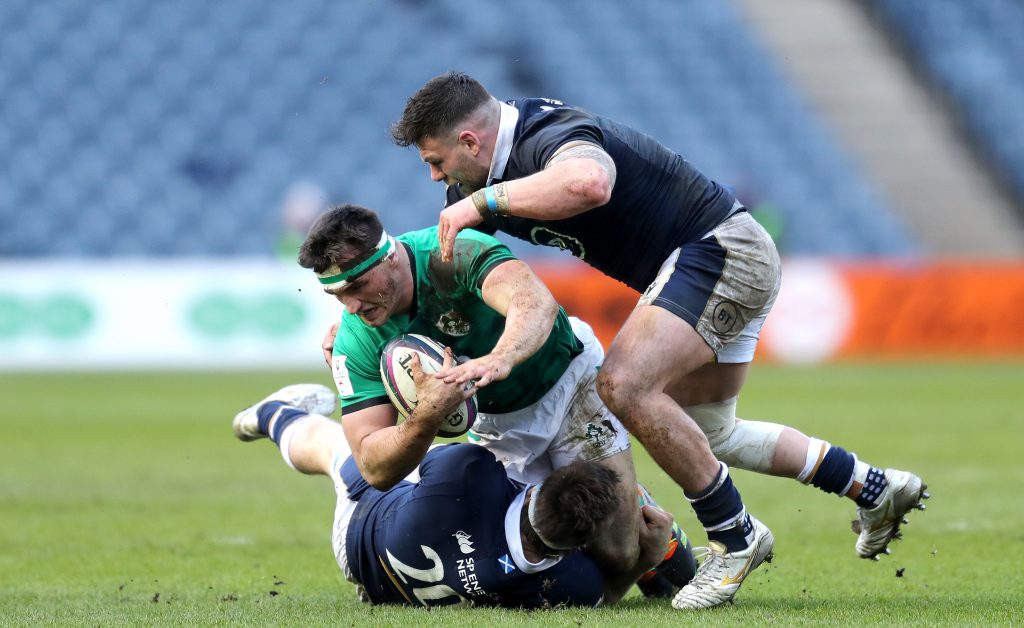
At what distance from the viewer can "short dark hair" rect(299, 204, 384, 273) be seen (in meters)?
5.19

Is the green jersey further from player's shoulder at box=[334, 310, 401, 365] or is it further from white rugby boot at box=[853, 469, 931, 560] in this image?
white rugby boot at box=[853, 469, 931, 560]

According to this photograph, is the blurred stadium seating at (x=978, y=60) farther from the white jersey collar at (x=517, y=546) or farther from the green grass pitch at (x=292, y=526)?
the white jersey collar at (x=517, y=546)

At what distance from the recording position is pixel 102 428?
43.7ft

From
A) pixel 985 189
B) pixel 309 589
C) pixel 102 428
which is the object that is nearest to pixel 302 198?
pixel 102 428

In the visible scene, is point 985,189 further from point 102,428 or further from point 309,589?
point 309,589

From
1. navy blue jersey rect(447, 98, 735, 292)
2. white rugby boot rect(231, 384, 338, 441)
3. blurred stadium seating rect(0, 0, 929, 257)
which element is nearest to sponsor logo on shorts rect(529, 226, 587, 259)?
navy blue jersey rect(447, 98, 735, 292)

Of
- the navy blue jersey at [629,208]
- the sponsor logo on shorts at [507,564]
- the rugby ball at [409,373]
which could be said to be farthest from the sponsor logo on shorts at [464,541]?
the navy blue jersey at [629,208]

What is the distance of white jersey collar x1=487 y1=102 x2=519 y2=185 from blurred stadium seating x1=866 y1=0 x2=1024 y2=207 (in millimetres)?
21949

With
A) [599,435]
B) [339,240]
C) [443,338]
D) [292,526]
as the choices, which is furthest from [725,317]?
[292,526]

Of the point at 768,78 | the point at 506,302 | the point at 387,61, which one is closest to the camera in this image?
the point at 506,302

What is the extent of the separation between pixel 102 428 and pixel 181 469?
9.85 feet

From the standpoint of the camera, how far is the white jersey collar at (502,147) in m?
5.62

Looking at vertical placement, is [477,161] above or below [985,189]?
above

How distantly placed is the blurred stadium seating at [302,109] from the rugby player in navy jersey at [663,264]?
52.0 ft
